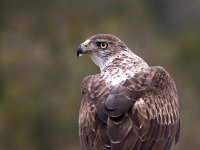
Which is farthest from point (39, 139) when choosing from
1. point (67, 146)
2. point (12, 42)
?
point (12, 42)

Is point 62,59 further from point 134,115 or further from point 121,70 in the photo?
point 134,115

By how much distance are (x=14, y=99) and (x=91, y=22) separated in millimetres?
15192

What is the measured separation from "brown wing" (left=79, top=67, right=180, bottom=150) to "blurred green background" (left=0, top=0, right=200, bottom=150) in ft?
45.0

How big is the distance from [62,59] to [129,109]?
24.7m

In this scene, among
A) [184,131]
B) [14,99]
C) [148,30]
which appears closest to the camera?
[184,131]

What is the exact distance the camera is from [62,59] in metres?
38.6

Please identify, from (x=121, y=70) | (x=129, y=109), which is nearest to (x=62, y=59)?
(x=121, y=70)

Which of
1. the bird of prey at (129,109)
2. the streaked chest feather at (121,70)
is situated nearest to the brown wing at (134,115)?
the bird of prey at (129,109)

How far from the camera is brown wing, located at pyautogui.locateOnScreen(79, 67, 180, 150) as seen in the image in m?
Result: 13.9

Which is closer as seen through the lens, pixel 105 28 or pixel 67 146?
pixel 67 146

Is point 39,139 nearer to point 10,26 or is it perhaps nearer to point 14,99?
point 14,99

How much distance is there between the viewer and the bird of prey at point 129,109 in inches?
546

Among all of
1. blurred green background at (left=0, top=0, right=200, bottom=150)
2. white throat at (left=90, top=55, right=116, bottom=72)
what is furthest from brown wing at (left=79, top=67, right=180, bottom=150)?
blurred green background at (left=0, top=0, right=200, bottom=150)

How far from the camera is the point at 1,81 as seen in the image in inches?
1524
